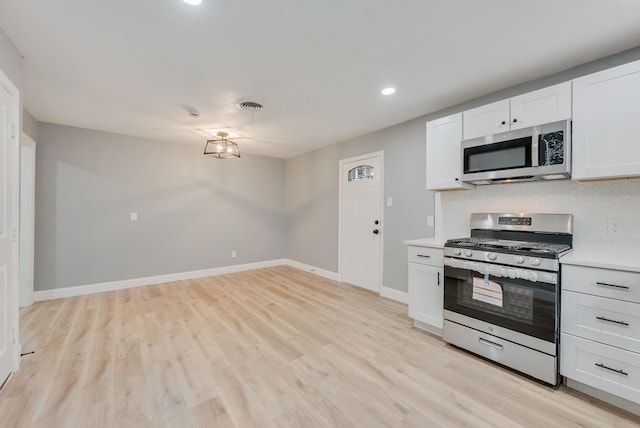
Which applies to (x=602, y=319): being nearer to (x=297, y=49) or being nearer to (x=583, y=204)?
(x=583, y=204)

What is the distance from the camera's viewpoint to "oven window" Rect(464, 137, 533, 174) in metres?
2.33

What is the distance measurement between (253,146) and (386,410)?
14.9 feet

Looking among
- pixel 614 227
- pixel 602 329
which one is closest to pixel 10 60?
pixel 602 329

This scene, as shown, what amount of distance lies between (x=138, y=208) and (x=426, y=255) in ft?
14.7

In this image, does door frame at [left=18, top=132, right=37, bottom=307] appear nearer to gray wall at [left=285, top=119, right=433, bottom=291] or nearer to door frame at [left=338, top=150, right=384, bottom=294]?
gray wall at [left=285, top=119, right=433, bottom=291]

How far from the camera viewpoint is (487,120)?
2584 millimetres

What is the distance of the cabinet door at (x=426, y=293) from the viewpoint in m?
2.66

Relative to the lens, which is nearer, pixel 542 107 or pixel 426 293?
pixel 542 107

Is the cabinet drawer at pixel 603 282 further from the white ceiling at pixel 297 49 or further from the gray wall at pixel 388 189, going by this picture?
the white ceiling at pixel 297 49

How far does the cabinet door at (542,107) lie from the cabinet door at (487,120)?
0.23ft

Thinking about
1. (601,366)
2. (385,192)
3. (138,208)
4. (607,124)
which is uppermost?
(607,124)

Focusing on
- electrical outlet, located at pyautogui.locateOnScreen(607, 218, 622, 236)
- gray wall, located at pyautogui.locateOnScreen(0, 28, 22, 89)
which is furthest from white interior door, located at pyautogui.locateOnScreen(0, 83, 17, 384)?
electrical outlet, located at pyautogui.locateOnScreen(607, 218, 622, 236)

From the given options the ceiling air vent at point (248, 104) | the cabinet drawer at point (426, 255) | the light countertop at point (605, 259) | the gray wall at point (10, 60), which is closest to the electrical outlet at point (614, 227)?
the light countertop at point (605, 259)

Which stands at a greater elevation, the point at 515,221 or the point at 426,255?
the point at 515,221
